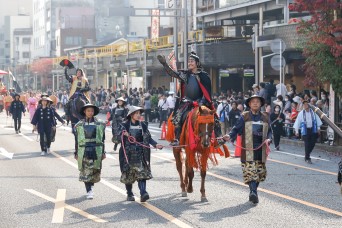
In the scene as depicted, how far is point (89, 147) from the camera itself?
14484 mm

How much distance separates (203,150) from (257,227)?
10.7ft

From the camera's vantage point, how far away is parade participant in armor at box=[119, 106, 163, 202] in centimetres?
1406

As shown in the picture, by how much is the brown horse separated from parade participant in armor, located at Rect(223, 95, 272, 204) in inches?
13.5

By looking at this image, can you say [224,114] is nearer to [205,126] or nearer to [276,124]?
[276,124]

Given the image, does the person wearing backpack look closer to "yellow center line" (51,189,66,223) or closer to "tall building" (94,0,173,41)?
"yellow center line" (51,189,66,223)

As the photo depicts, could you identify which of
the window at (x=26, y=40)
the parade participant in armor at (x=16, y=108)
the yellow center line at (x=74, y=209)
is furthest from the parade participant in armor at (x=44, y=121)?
the window at (x=26, y=40)

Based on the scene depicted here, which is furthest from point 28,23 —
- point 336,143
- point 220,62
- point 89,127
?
point 89,127

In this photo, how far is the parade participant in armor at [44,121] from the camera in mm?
23859

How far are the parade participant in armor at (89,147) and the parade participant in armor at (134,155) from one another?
0.47m

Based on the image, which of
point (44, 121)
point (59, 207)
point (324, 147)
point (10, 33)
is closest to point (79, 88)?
point (44, 121)

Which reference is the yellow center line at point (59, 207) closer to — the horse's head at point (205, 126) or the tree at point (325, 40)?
the horse's head at point (205, 126)

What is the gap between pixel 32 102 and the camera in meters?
39.6

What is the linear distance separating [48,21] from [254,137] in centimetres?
11558

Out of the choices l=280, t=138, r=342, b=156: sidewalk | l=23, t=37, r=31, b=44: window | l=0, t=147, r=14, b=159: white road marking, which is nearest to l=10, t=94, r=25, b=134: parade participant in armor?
l=0, t=147, r=14, b=159: white road marking
